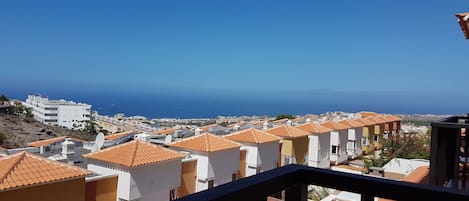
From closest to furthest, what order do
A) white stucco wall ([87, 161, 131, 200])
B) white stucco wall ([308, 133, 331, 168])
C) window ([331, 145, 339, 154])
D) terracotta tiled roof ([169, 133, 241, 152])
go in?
white stucco wall ([87, 161, 131, 200]) → terracotta tiled roof ([169, 133, 241, 152]) → white stucco wall ([308, 133, 331, 168]) → window ([331, 145, 339, 154])

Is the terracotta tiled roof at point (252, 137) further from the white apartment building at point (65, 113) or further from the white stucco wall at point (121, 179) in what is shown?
the white apartment building at point (65, 113)

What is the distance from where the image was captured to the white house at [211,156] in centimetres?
1253

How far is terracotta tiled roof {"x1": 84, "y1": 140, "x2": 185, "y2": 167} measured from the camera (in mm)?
9594

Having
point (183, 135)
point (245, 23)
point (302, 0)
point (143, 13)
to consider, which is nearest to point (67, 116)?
point (143, 13)

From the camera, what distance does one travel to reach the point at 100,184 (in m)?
9.27

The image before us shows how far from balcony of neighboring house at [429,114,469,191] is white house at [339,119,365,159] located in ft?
67.2

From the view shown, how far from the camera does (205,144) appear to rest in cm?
1286

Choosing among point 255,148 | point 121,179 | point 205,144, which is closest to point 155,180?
point 121,179

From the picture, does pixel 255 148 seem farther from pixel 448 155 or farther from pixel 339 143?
pixel 448 155

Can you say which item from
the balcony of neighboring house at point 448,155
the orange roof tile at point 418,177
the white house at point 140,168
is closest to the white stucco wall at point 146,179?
the white house at point 140,168

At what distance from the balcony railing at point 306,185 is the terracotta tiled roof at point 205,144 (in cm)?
1129

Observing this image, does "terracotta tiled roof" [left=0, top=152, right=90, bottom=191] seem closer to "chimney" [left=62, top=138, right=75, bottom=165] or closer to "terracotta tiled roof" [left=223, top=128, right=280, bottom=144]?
"chimney" [left=62, top=138, right=75, bottom=165]

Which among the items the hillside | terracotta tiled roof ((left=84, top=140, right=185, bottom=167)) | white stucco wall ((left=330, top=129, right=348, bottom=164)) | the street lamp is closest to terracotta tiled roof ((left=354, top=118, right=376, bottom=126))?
white stucco wall ((left=330, top=129, right=348, bottom=164))

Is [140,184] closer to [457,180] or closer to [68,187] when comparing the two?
[68,187]
